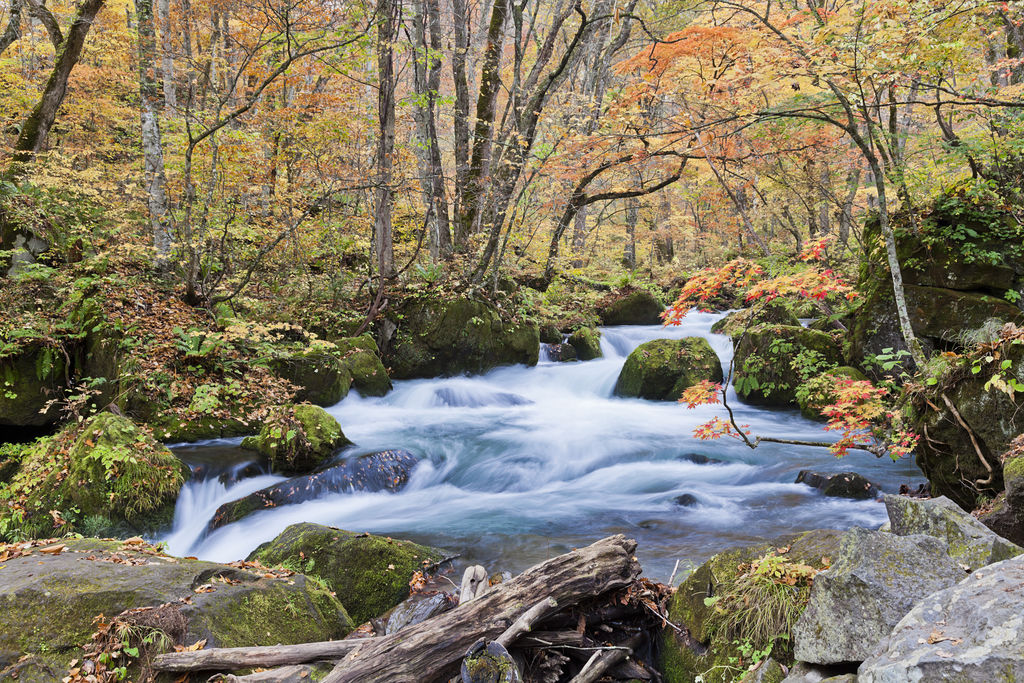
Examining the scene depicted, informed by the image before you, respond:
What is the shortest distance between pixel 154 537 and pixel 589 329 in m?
11.1

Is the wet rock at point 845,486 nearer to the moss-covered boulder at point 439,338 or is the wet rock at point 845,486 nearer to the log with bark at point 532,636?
the log with bark at point 532,636

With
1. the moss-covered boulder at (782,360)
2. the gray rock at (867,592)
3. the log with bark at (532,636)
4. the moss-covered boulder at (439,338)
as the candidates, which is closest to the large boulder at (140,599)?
the log with bark at (532,636)

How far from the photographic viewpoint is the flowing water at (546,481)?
5984 millimetres

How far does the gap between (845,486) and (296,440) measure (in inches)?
277

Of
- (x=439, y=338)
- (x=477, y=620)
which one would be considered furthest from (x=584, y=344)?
(x=477, y=620)

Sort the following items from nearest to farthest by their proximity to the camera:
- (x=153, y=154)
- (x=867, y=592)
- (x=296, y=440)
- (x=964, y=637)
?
(x=964, y=637)
(x=867, y=592)
(x=296, y=440)
(x=153, y=154)

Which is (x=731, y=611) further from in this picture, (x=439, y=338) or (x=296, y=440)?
(x=439, y=338)

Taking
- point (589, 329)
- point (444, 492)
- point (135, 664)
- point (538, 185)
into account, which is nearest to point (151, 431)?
point (444, 492)

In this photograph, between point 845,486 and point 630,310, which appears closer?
point 845,486

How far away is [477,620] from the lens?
3.05 meters

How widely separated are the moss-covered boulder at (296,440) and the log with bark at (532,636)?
4.25 meters

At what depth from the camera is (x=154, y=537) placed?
582 centimetres

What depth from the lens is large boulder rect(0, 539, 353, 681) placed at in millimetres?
2914

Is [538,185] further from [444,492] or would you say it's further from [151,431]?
[151,431]
